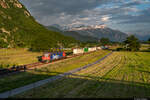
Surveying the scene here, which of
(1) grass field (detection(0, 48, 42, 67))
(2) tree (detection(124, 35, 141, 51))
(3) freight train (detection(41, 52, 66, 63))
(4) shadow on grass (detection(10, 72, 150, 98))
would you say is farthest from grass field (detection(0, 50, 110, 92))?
(2) tree (detection(124, 35, 141, 51))

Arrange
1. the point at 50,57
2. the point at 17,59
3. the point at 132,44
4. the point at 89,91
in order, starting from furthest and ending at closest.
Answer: the point at 132,44, the point at 17,59, the point at 50,57, the point at 89,91

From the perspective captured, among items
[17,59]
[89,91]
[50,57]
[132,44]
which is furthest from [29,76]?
[132,44]

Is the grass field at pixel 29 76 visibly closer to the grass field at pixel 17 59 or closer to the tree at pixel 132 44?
the grass field at pixel 17 59

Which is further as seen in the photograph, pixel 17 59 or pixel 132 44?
pixel 132 44

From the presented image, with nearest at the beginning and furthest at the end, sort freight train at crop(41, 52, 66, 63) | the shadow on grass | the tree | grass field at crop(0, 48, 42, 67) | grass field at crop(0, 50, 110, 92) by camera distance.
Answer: the shadow on grass < grass field at crop(0, 50, 110, 92) < freight train at crop(41, 52, 66, 63) < grass field at crop(0, 48, 42, 67) < the tree

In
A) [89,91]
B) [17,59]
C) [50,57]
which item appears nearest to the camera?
[89,91]

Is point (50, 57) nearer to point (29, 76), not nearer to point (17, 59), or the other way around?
point (17, 59)

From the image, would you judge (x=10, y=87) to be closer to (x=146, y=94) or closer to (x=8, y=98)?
(x=8, y=98)

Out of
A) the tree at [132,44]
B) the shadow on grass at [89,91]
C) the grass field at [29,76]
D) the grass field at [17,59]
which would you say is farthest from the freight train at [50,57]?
the tree at [132,44]

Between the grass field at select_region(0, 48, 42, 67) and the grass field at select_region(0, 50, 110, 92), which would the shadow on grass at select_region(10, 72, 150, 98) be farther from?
the grass field at select_region(0, 48, 42, 67)

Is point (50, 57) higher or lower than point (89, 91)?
higher

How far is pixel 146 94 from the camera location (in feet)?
52.8

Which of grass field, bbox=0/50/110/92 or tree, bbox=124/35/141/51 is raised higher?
tree, bbox=124/35/141/51

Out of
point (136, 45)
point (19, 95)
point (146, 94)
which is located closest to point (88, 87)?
point (146, 94)
